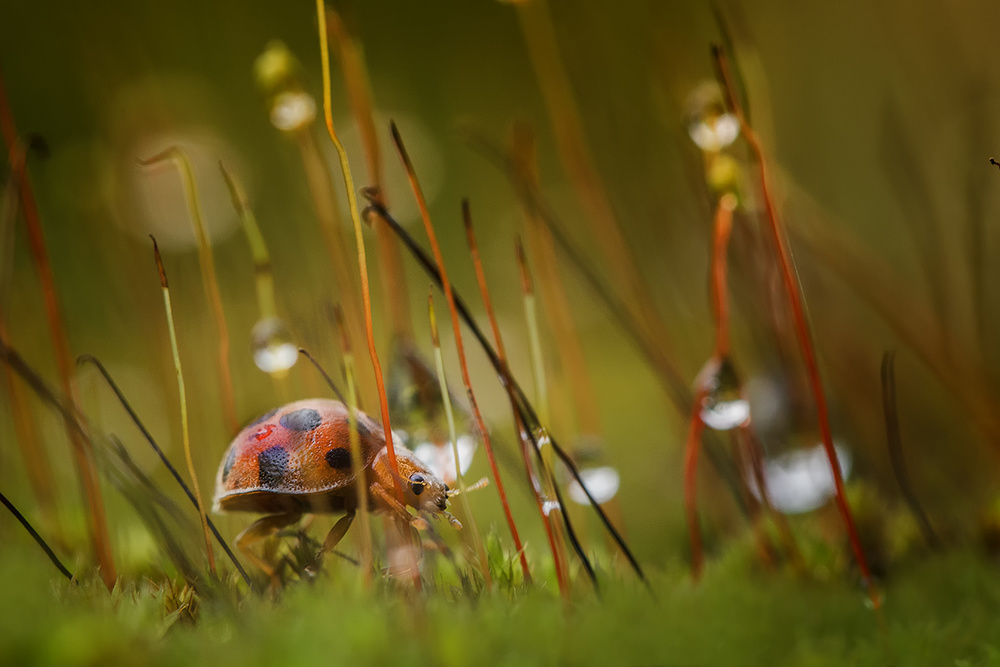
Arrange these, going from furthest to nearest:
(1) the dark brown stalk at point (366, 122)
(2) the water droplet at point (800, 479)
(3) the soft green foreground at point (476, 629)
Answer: (2) the water droplet at point (800, 479) < (1) the dark brown stalk at point (366, 122) < (3) the soft green foreground at point (476, 629)

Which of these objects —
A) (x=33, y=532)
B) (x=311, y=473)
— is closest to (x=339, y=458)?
(x=311, y=473)

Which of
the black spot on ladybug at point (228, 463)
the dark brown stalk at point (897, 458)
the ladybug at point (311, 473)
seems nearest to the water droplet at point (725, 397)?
the dark brown stalk at point (897, 458)

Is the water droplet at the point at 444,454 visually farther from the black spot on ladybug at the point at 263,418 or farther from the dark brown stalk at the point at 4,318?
the dark brown stalk at the point at 4,318

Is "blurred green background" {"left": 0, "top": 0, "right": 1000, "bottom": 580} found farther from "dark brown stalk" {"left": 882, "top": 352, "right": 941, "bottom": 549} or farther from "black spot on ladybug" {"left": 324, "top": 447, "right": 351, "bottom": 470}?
"black spot on ladybug" {"left": 324, "top": 447, "right": 351, "bottom": 470}

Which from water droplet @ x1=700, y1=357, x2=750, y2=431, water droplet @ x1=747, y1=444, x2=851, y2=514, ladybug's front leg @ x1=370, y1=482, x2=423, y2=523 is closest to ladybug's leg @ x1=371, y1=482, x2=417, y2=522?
A: ladybug's front leg @ x1=370, y1=482, x2=423, y2=523

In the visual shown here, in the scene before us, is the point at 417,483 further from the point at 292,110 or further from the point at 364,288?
the point at 292,110
